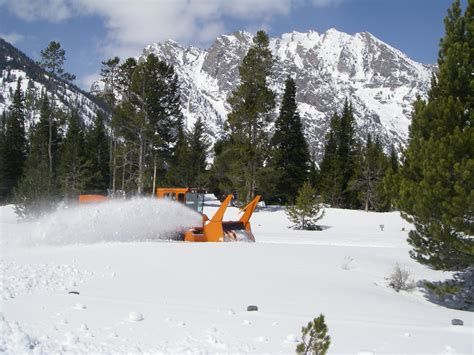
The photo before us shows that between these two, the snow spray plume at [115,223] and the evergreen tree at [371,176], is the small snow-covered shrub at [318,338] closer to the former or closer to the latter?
the snow spray plume at [115,223]

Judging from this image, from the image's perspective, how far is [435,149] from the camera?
9.27m

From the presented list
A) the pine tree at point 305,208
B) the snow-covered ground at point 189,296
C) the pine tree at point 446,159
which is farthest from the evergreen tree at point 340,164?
the pine tree at point 446,159

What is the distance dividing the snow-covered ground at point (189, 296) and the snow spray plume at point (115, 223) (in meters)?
0.04

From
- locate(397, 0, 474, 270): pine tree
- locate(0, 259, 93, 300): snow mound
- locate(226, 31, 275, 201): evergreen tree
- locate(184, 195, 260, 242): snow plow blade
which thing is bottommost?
locate(0, 259, 93, 300): snow mound

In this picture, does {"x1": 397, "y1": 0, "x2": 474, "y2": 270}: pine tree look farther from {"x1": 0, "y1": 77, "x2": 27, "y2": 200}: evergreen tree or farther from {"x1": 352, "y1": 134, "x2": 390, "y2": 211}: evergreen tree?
{"x1": 0, "y1": 77, "x2": 27, "y2": 200}: evergreen tree

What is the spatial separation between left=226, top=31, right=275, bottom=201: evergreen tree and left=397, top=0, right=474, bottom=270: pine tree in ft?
71.7

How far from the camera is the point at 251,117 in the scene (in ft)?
105

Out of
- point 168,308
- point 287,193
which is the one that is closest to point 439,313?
point 168,308

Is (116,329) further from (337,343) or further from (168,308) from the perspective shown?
(337,343)

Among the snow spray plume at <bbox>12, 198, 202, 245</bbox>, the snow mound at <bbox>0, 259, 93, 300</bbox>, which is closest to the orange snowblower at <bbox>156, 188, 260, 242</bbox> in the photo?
the snow spray plume at <bbox>12, 198, 202, 245</bbox>

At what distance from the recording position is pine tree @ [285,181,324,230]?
26500 millimetres

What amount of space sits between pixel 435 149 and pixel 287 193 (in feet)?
112

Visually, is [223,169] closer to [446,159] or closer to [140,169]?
[140,169]

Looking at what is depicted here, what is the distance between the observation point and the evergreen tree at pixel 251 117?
3238cm
